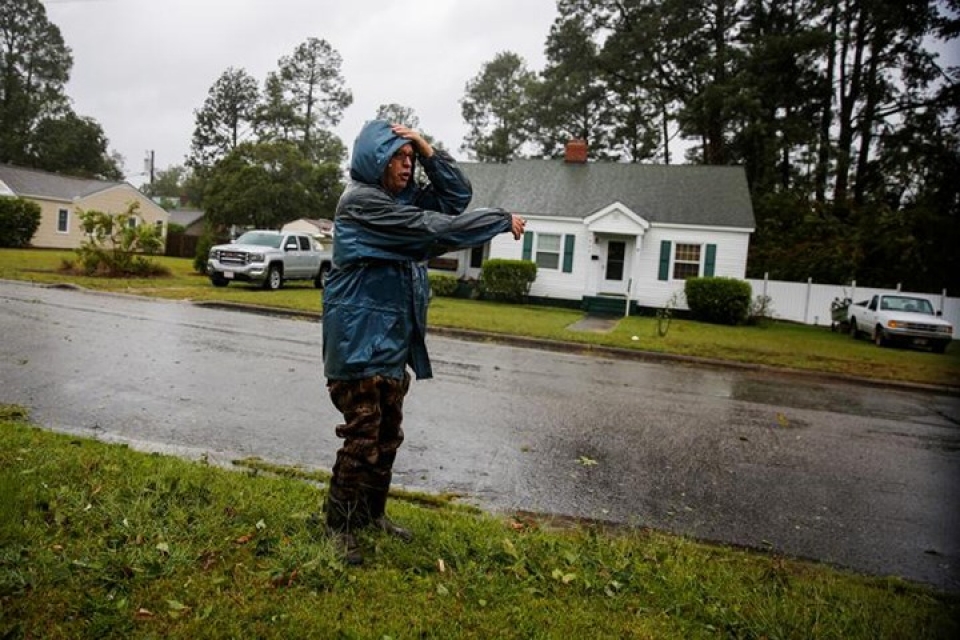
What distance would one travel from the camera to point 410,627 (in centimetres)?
273

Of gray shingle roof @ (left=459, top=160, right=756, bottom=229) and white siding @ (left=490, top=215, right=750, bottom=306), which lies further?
gray shingle roof @ (left=459, top=160, right=756, bottom=229)

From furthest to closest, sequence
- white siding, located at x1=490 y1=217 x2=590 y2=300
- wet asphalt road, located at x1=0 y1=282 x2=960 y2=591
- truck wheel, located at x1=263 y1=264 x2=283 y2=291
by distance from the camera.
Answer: white siding, located at x1=490 y1=217 x2=590 y2=300
truck wheel, located at x1=263 y1=264 x2=283 y2=291
wet asphalt road, located at x1=0 y1=282 x2=960 y2=591

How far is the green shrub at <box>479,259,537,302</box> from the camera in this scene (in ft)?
80.4

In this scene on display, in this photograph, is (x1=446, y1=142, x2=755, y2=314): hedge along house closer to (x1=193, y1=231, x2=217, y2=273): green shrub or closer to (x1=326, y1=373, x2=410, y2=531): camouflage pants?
(x1=193, y1=231, x2=217, y2=273): green shrub

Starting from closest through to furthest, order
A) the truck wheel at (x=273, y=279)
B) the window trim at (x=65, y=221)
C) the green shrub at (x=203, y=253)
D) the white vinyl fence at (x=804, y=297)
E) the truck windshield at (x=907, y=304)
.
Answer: the truck windshield at (x=907, y=304) → the truck wheel at (x=273, y=279) → the green shrub at (x=203, y=253) → the white vinyl fence at (x=804, y=297) → the window trim at (x=65, y=221)

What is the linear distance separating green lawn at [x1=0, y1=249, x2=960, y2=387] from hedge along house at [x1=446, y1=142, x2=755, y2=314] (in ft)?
9.20

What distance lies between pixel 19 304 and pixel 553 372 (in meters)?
10.3

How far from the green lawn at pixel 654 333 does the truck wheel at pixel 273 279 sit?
0.48 metres

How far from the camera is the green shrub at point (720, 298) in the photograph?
22.0 m

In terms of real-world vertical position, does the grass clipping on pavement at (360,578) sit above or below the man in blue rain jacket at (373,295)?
below

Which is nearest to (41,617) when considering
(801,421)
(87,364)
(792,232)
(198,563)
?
(198,563)

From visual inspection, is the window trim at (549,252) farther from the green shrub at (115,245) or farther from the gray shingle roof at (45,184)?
the gray shingle roof at (45,184)

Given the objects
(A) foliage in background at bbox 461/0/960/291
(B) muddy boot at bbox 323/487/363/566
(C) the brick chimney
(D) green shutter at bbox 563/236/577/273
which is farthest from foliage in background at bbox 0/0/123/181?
(B) muddy boot at bbox 323/487/363/566

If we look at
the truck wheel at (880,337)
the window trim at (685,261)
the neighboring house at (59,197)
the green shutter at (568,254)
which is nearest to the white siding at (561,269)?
the green shutter at (568,254)
